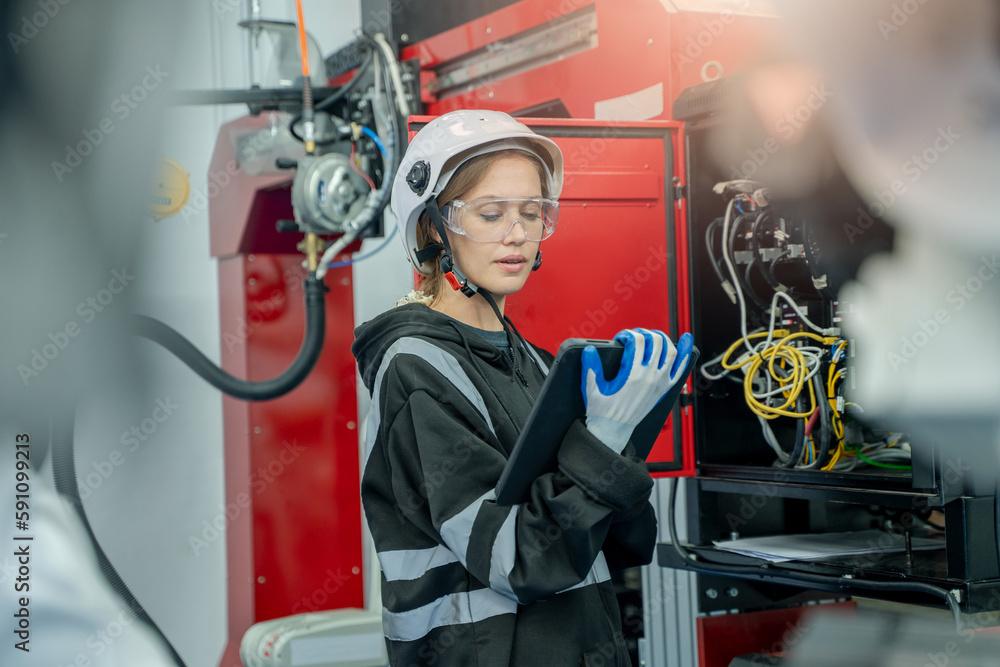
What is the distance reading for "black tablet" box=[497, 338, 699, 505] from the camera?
54.1 inches

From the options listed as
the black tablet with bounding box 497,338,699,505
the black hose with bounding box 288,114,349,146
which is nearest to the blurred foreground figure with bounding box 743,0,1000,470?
the black tablet with bounding box 497,338,699,505

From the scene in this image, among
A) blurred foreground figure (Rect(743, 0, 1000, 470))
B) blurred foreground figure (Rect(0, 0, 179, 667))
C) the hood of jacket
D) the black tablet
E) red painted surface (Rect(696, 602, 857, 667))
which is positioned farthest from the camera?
red painted surface (Rect(696, 602, 857, 667))

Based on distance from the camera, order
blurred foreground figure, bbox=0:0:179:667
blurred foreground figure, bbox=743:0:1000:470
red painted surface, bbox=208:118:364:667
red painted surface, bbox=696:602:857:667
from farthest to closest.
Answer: red painted surface, bbox=208:118:364:667
red painted surface, bbox=696:602:857:667
blurred foreground figure, bbox=0:0:179:667
blurred foreground figure, bbox=743:0:1000:470

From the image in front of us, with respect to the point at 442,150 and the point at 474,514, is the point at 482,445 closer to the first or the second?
the point at 474,514

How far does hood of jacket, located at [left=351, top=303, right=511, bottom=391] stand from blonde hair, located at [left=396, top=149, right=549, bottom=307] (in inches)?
3.7

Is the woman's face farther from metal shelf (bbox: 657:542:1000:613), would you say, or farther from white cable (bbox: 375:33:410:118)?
white cable (bbox: 375:33:410:118)

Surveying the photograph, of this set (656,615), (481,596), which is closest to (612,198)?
(481,596)

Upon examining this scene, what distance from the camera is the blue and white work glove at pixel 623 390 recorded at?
4.61 ft

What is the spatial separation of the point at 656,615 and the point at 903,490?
141cm

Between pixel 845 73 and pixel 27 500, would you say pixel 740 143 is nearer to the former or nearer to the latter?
pixel 845 73

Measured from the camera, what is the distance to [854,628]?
8.35 ft

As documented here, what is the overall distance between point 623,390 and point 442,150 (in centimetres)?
52

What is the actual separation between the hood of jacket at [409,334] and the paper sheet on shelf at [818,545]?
871mm

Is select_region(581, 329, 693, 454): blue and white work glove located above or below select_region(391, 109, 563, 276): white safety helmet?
below
